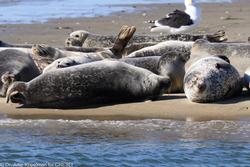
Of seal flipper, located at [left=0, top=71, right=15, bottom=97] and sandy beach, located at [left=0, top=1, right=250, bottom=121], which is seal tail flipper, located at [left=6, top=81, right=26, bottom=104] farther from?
seal flipper, located at [left=0, top=71, right=15, bottom=97]

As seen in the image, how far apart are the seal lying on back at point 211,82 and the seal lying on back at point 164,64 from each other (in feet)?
1.41

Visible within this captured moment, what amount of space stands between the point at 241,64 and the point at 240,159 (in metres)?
3.47

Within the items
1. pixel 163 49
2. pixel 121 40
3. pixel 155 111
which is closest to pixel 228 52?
pixel 163 49

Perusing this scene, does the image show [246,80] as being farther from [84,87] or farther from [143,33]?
[143,33]

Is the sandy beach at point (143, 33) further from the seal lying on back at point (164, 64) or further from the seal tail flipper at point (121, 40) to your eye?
the seal tail flipper at point (121, 40)

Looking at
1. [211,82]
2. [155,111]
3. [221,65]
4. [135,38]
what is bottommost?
[135,38]

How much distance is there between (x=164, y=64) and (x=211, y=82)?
0.99 m

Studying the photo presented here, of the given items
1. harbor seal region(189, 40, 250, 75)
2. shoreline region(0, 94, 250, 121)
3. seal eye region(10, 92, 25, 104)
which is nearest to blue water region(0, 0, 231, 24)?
harbor seal region(189, 40, 250, 75)

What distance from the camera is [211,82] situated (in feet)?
28.1

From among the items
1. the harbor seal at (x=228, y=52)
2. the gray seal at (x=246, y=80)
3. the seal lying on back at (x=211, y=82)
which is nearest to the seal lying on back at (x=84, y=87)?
the seal lying on back at (x=211, y=82)

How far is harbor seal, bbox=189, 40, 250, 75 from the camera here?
10086mm

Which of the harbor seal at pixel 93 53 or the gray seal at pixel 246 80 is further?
the harbor seal at pixel 93 53

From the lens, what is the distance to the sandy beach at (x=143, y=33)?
8.34 metres

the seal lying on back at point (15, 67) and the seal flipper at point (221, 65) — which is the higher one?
the seal flipper at point (221, 65)
